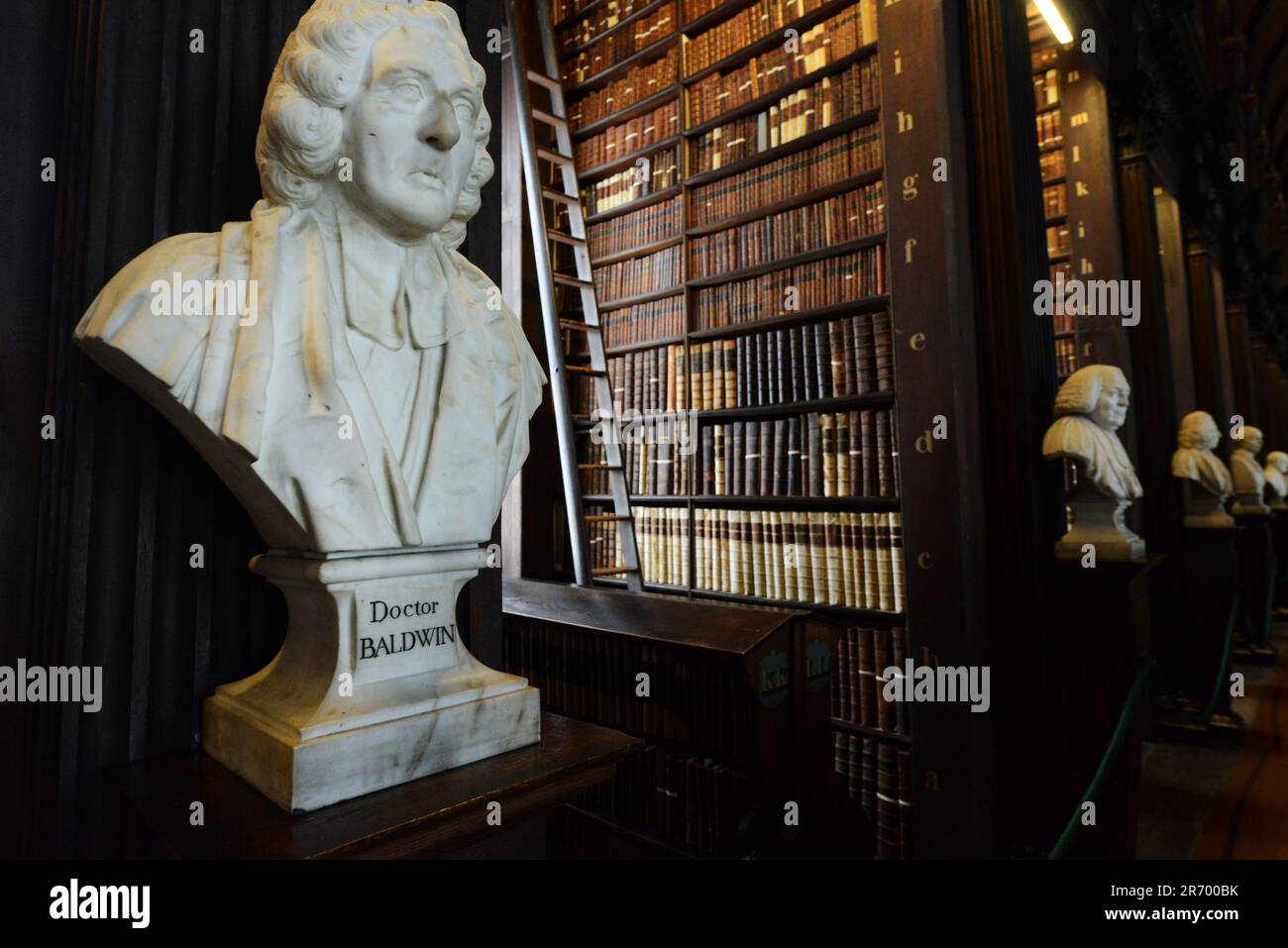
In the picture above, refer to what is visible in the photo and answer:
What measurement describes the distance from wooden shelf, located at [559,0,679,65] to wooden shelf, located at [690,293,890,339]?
1.63 metres

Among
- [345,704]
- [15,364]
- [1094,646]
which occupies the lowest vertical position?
[1094,646]

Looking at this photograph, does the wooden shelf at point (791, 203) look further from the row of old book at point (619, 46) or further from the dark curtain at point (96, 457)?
the dark curtain at point (96, 457)

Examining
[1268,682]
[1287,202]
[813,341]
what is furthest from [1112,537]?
[1287,202]

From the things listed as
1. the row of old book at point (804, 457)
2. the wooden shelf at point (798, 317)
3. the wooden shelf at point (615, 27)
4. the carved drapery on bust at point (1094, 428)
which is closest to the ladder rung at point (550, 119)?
the wooden shelf at point (615, 27)

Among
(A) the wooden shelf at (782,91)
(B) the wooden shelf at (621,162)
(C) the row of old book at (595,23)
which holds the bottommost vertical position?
(A) the wooden shelf at (782,91)

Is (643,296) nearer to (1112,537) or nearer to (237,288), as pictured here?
(1112,537)

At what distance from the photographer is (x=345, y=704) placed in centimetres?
82

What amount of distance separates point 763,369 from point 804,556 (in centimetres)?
81

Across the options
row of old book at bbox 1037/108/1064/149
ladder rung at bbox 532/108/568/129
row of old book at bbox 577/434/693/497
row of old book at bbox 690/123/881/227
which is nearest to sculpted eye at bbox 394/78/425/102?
row of old book at bbox 690/123/881/227

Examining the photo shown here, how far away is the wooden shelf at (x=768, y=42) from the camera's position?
8.79ft

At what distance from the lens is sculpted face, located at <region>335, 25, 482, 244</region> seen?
→ 0.87 meters

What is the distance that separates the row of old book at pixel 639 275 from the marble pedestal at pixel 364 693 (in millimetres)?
2595

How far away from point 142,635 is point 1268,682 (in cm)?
585

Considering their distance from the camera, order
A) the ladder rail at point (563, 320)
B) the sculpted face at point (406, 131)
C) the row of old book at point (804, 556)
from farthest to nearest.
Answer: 1. the ladder rail at point (563, 320)
2. the row of old book at point (804, 556)
3. the sculpted face at point (406, 131)
